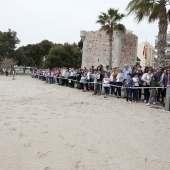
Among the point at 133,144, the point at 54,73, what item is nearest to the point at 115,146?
the point at 133,144

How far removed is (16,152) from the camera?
514 cm

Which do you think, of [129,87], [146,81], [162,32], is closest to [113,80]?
[129,87]

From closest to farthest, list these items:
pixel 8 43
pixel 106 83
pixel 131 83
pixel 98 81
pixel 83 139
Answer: pixel 83 139
pixel 131 83
pixel 106 83
pixel 98 81
pixel 8 43

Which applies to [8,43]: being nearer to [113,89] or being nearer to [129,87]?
[113,89]

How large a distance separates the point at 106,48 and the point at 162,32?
18.5 metres

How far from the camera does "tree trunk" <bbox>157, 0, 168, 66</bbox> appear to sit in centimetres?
1452

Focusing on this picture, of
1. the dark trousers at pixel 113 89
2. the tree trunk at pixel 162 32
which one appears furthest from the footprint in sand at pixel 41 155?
the tree trunk at pixel 162 32

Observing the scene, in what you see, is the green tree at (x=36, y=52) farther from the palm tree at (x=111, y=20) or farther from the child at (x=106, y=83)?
the child at (x=106, y=83)

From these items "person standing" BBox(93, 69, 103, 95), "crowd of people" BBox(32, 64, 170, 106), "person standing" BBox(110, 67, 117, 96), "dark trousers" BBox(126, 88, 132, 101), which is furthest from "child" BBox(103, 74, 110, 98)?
"dark trousers" BBox(126, 88, 132, 101)

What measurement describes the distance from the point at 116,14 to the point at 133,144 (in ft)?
70.7

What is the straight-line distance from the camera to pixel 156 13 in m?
15.2

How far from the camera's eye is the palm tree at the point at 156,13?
14562mm

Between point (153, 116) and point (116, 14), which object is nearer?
point (153, 116)

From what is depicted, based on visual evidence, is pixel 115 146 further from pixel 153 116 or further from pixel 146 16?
pixel 146 16
